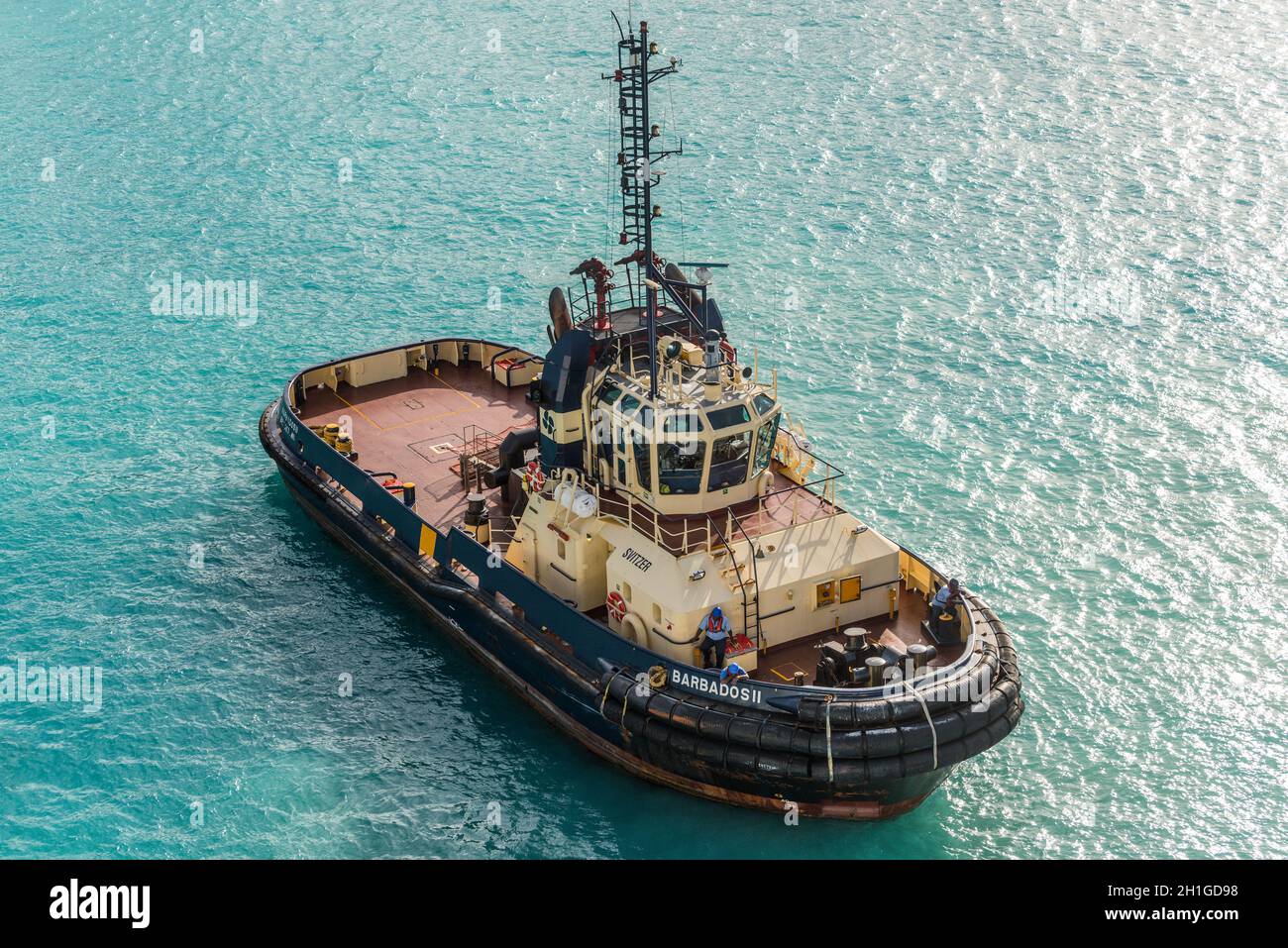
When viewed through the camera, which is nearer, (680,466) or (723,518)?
(680,466)

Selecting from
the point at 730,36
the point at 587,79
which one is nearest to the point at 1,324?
the point at 587,79

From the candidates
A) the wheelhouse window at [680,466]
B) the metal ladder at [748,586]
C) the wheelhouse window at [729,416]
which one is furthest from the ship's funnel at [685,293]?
the metal ladder at [748,586]

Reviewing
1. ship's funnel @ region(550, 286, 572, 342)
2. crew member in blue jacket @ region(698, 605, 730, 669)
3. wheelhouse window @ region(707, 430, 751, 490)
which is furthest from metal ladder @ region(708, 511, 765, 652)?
ship's funnel @ region(550, 286, 572, 342)

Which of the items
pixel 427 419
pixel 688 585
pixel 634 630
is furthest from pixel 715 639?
pixel 427 419

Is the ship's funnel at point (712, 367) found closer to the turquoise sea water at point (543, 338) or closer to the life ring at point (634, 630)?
the life ring at point (634, 630)

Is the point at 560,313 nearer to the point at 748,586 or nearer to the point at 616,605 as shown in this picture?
the point at 616,605

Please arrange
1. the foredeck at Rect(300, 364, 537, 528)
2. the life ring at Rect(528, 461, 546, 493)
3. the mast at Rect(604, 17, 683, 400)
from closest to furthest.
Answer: the mast at Rect(604, 17, 683, 400) < the life ring at Rect(528, 461, 546, 493) < the foredeck at Rect(300, 364, 537, 528)

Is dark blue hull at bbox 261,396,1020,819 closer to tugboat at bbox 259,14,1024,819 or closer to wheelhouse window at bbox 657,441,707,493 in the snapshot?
tugboat at bbox 259,14,1024,819

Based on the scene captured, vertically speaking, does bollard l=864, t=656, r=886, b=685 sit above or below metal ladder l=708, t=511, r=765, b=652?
below
